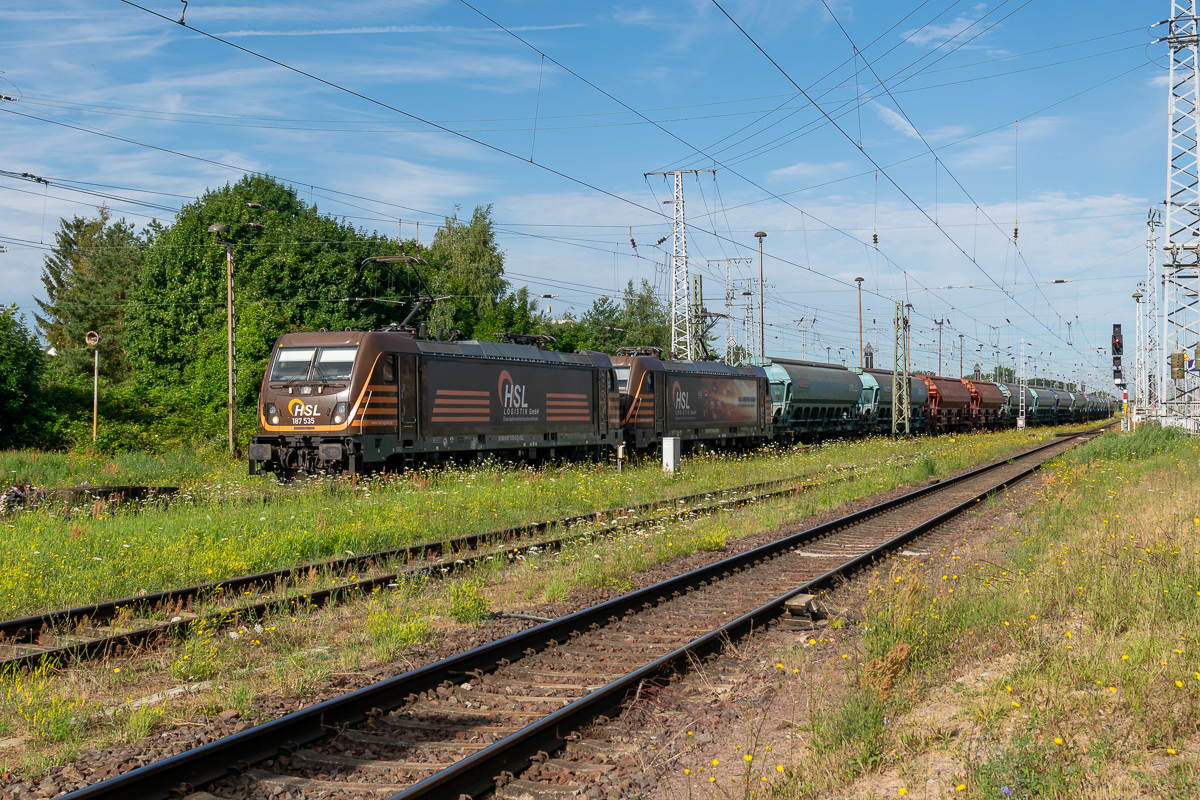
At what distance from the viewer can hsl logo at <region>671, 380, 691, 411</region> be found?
27688 millimetres

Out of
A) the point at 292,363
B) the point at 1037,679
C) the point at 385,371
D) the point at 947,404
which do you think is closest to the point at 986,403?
the point at 947,404

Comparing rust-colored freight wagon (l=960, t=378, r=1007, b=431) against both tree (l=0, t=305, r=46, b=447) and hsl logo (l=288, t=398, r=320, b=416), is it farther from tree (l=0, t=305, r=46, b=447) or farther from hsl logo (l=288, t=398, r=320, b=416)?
tree (l=0, t=305, r=46, b=447)

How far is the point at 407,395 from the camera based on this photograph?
18.0 m

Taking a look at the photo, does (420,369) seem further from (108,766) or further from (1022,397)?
(1022,397)

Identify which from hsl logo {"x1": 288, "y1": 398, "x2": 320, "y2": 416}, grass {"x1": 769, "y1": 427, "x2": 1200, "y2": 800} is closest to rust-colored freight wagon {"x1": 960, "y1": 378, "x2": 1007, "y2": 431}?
hsl logo {"x1": 288, "y1": 398, "x2": 320, "y2": 416}

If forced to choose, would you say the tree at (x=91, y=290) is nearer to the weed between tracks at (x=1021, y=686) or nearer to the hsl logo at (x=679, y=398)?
the hsl logo at (x=679, y=398)

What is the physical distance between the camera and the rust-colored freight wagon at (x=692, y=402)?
2597 cm

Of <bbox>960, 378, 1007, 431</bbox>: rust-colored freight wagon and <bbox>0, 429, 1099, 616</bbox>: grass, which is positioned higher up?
<bbox>960, 378, 1007, 431</bbox>: rust-colored freight wagon

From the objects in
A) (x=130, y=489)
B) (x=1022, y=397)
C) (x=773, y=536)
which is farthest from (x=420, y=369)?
(x=1022, y=397)

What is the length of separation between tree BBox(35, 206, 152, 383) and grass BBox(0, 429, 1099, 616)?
39.9 m

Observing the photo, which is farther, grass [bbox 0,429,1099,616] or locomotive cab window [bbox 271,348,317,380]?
locomotive cab window [bbox 271,348,317,380]

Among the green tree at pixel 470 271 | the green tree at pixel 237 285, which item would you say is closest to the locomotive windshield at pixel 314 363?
the green tree at pixel 237 285

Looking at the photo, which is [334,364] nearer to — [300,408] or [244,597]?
[300,408]

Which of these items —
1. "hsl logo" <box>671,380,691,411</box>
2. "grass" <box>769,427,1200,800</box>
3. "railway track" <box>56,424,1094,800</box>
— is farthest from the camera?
"hsl logo" <box>671,380,691,411</box>
